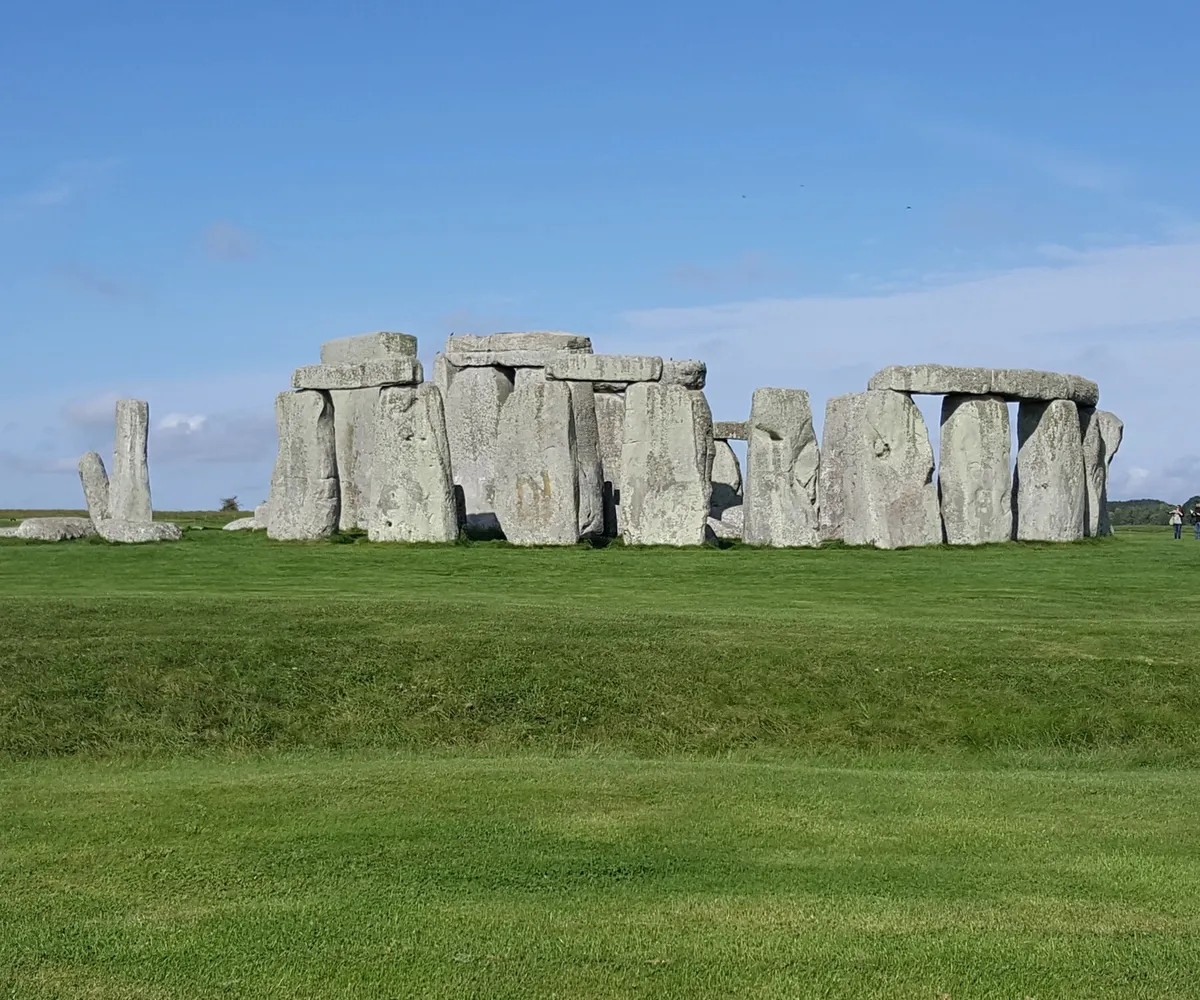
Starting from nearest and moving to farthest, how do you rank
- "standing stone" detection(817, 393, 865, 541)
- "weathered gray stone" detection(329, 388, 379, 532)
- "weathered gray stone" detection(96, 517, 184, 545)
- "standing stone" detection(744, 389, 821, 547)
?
"standing stone" detection(744, 389, 821, 547)
"weathered gray stone" detection(96, 517, 184, 545)
"standing stone" detection(817, 393, 865, 541)
"weathered gray stone" detection(329, 388, 379, 532)

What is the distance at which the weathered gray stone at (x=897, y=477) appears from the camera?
28.4 metres

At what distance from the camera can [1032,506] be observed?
29828 mm

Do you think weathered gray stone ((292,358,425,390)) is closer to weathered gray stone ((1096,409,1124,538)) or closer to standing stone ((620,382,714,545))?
standing stone ((620,382,714,545))

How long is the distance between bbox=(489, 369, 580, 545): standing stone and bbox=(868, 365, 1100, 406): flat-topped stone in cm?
564

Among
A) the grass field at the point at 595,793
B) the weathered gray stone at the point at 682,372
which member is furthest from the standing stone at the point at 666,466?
the grass field at the point at 595,793

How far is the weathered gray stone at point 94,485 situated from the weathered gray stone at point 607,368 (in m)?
9.81

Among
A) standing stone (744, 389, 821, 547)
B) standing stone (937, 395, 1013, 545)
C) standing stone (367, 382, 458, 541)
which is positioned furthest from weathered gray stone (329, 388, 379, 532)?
standing stone (937, 395, 1013, 545)

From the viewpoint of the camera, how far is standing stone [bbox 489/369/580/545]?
27719 millimetres

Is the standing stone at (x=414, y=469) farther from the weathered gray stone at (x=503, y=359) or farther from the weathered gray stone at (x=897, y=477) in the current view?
the weathered gray stone at (x=897, y=477)

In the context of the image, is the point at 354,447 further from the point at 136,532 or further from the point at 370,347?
the point at 136,532

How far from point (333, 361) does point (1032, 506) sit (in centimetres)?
1534

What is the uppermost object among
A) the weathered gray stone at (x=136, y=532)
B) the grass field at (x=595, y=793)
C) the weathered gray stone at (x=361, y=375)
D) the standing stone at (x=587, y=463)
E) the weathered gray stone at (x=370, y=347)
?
the weathered gray stone at (x=370, y=347)

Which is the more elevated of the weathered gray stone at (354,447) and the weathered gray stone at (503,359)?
the weathered gray stone at (503,359)

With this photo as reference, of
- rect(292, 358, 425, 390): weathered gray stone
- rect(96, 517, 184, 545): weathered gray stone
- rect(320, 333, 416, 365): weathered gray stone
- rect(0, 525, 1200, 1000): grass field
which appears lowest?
rect(0, 525, 1200, 1000): grass field
